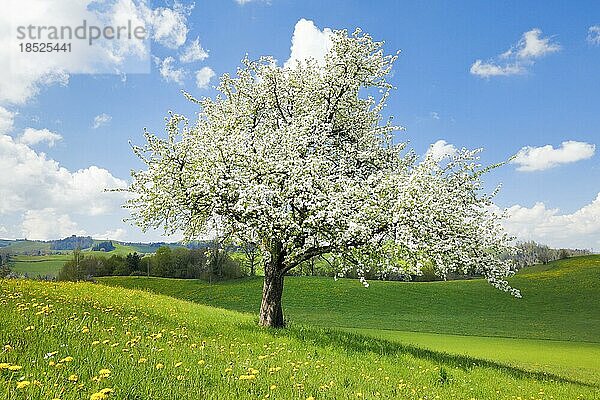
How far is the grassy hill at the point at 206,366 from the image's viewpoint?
21.6 feet

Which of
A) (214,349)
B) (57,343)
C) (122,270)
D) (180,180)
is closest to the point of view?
(57,343)

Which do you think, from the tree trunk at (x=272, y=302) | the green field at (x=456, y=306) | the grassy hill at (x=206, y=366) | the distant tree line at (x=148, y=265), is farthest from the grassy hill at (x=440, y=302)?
the grassy hill at (x=206, y=366)

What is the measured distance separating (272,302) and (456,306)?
1756 inches

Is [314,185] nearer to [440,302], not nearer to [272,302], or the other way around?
[272,302]

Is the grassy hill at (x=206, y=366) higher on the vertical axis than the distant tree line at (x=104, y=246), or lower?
lower

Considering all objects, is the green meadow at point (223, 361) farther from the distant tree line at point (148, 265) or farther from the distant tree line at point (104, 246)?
the distant tree line at point (104, 246)

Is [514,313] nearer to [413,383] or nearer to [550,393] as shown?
[550,393]

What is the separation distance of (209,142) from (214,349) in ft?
36.1

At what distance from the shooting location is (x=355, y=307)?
5747 cm

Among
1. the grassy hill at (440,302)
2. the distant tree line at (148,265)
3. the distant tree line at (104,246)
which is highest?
the distant tree line at (104,246)

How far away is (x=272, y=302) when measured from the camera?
19984 millimetres

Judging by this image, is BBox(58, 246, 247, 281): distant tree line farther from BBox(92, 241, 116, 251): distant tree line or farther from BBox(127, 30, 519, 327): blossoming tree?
BBox(92, 241, 116, 251): distant tree line

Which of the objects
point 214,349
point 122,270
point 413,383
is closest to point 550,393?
point 413,383

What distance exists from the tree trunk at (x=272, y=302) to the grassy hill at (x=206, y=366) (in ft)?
7.13
